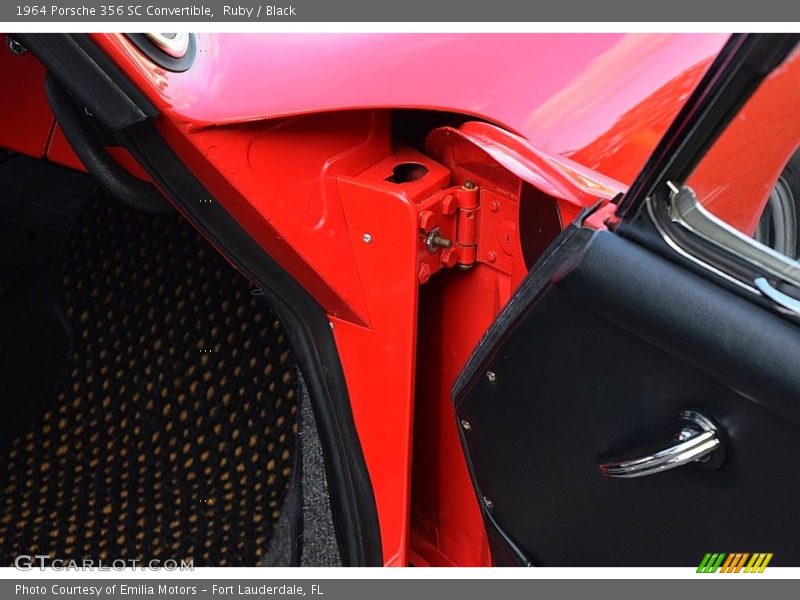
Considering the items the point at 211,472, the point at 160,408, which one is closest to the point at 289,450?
the point at 211,472

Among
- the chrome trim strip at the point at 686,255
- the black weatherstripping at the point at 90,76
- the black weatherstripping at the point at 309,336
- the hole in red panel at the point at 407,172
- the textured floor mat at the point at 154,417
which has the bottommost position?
the textured floor mat at the point at 154,417

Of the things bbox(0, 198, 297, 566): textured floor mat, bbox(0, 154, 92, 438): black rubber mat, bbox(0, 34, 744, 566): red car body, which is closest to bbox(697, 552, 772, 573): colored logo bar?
bbox(0, 34, 744, 566): red car body

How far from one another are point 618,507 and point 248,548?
3.01 ft

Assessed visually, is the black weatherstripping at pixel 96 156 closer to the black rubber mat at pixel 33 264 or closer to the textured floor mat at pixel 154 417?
the textured floor mat at pixel 154 417

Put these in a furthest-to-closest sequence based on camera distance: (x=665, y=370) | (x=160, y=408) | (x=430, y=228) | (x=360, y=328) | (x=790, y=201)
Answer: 1. (x=160, y=408)
2. (x=790, y=201)
3. (x=360, y=328)
4. (x=430, y=228)
5. (x=665, y=370)

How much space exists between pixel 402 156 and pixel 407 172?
0.02 metres

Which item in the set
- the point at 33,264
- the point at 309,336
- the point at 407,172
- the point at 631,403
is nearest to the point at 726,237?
the point at 631,403

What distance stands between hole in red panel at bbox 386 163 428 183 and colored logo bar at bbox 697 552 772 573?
1.83ft

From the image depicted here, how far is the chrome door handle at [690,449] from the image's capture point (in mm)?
911

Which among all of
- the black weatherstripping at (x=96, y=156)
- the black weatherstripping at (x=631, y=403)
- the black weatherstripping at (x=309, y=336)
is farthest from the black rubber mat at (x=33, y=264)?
the black weatherstripping at (x=631, y=403)

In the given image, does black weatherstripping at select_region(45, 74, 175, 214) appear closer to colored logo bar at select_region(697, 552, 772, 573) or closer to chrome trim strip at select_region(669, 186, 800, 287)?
chrome trim strip at select_region(669, 186, 800, 287)

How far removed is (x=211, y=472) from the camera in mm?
1789

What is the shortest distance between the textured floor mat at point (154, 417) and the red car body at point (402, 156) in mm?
485

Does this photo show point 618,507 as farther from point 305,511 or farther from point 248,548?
point 248,548
